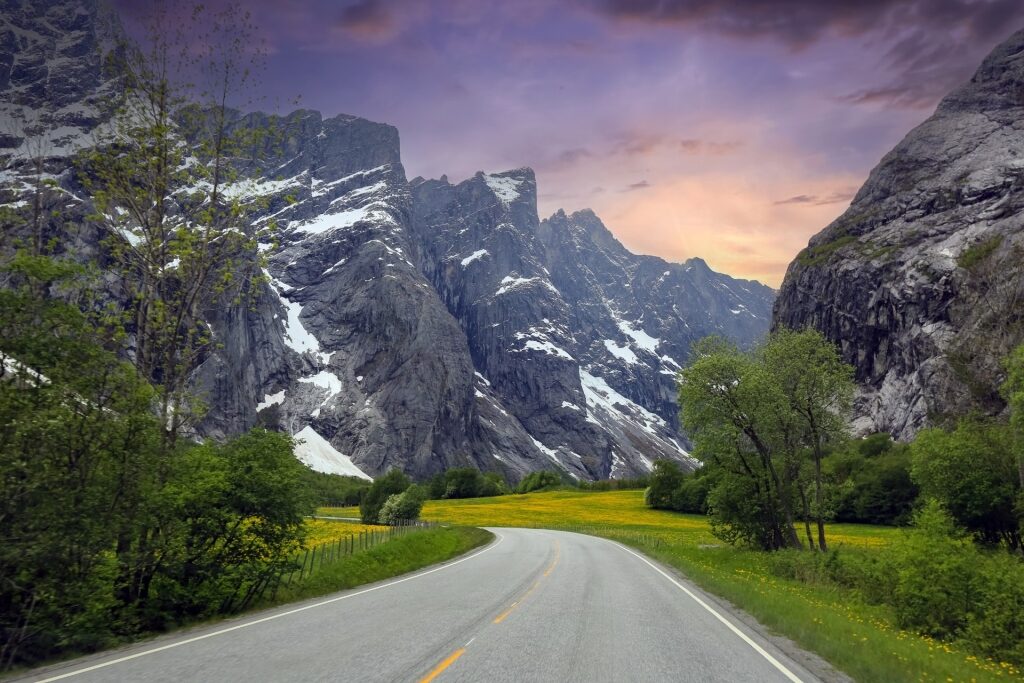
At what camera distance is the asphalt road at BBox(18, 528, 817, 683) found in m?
9.07

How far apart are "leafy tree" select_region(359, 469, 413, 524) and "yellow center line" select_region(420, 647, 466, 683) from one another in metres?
68.0

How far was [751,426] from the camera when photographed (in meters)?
33.2

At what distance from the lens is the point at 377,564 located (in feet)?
79.8

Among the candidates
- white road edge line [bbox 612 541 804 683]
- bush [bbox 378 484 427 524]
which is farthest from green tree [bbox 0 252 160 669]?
bush [bbox 378 484 427 524]

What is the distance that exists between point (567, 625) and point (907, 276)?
14324 cm

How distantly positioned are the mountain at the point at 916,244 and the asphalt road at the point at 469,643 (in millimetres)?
90646

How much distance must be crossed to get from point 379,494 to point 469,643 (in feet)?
251

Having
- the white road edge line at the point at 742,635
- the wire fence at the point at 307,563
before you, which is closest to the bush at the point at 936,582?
the white road edge line at the point at 742,635

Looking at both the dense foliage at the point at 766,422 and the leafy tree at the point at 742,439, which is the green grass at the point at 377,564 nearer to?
the leafy tree at the point at 742,439

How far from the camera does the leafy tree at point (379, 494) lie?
256 ft

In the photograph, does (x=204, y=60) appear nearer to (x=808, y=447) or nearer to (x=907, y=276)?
(x=808, y=447)

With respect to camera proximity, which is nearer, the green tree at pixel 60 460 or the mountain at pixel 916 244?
the green tree at pixel 60 460

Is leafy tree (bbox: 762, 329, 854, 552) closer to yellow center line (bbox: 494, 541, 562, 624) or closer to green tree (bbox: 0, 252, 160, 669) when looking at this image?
yellow center line (bbox: 494, 541, 562, 624)

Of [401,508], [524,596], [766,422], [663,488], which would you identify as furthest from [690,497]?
[524,596]
